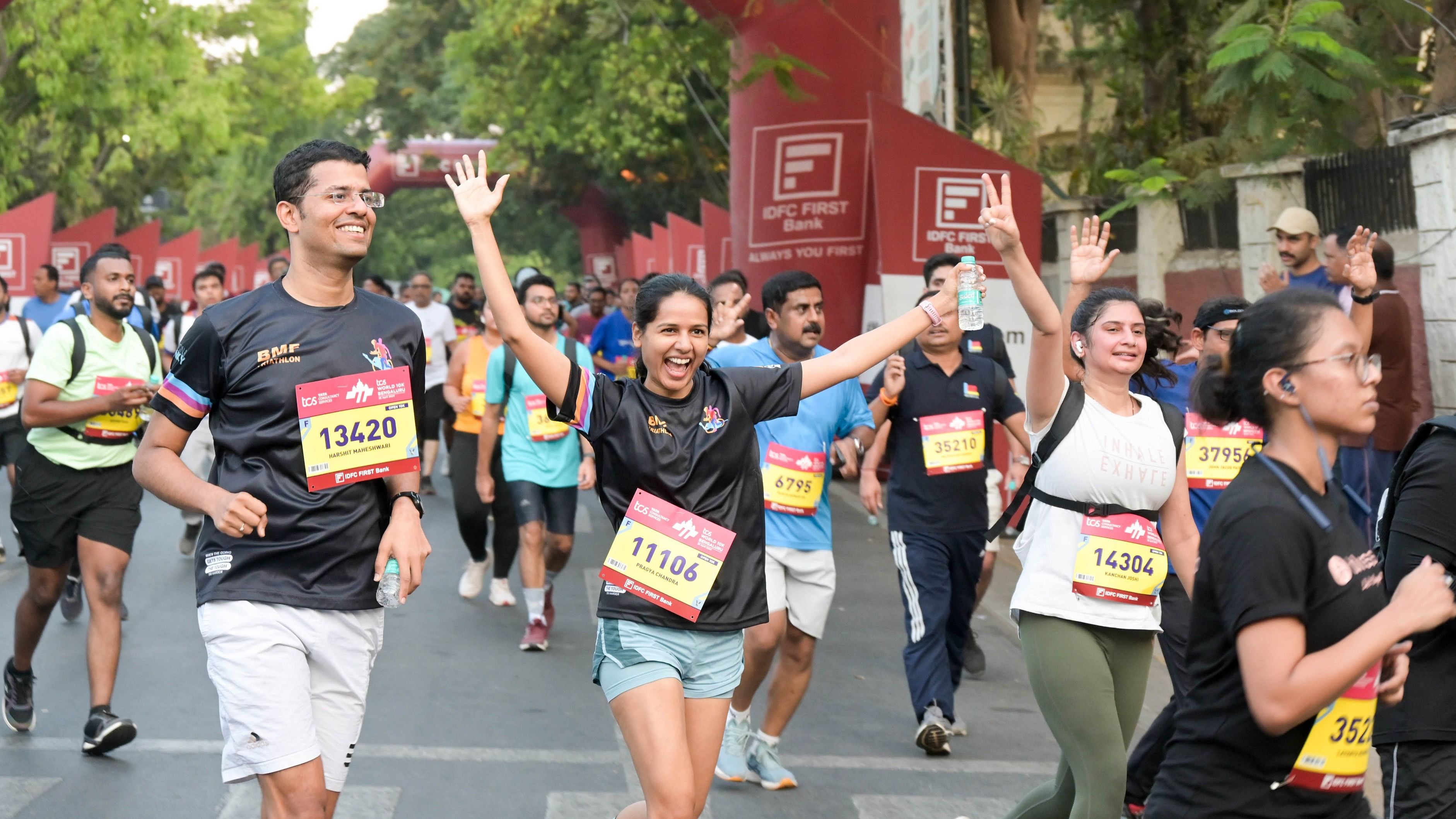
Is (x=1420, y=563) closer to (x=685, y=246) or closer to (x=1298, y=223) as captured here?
(x=1298, y=223)

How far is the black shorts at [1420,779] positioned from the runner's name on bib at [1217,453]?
2.58 metres

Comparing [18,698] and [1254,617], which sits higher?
[1254,617]

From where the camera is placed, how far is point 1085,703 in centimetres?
457

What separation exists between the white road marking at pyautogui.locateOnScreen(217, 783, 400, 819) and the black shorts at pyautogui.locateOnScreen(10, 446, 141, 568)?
1320 mm

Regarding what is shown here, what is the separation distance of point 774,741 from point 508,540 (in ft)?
12.9

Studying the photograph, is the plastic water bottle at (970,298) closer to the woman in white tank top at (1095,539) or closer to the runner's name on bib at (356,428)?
the woman in white tank top at (1095,539)

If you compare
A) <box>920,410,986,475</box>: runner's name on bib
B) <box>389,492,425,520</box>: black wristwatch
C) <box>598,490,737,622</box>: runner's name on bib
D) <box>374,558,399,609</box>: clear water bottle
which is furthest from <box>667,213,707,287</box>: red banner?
<box>374,558,399,609</box>: clear water bottle

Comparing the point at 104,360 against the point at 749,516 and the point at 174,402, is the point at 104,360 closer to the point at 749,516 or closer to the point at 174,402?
the point at 174,402

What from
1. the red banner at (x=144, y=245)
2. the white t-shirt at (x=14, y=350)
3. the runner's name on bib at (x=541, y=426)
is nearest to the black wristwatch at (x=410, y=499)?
the runner's name on bib at (x=541, y=426)

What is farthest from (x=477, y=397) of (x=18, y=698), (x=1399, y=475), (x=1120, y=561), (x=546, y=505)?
(x=1399, y=475)

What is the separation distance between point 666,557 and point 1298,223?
5841mm

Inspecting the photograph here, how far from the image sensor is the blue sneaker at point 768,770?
628 centimetres

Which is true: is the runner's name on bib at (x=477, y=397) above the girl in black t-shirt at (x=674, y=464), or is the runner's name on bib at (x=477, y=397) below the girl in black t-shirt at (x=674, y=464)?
above

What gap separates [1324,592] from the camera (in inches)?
113
